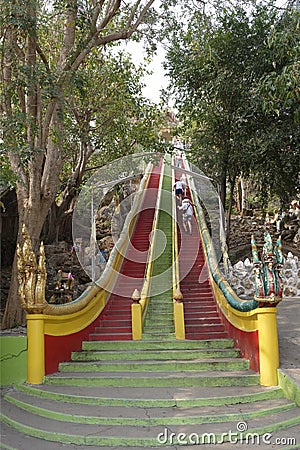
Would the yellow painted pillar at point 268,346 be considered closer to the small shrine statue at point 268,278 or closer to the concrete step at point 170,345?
the small shrine statue at point 268,278

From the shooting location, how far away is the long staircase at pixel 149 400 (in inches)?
195

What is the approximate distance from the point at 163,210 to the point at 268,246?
1077 centimetres

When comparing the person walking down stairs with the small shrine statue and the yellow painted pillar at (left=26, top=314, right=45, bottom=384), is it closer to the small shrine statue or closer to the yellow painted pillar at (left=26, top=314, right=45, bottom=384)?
the small shrine statue

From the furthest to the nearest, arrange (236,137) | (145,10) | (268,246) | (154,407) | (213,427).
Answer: (236,137)
(145,10)
(268,246)
(154,407)
(213,427)

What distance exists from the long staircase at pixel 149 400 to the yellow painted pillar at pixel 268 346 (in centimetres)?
16

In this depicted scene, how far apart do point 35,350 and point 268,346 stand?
10.6 feet

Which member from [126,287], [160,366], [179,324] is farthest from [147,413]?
[126,287]

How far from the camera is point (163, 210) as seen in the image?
1697 cm

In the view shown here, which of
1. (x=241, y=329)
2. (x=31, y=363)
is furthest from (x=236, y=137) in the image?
(x=31, y=363)

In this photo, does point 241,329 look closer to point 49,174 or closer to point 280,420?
point 280,420

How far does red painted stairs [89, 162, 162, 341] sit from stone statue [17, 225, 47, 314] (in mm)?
2173
